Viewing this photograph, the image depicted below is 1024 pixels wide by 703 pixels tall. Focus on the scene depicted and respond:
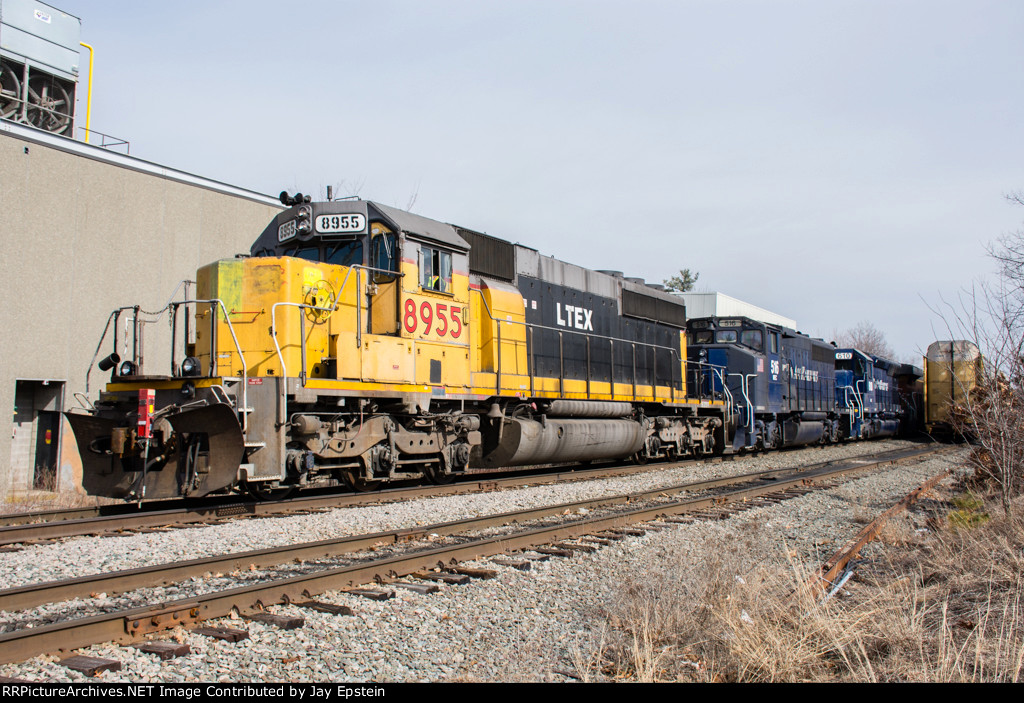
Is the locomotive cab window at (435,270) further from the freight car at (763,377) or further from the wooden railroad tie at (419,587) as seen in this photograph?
the freight car at (763,377)

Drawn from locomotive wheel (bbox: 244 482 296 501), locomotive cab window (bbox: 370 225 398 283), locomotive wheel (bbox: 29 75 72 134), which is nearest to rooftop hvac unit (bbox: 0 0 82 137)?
locomotive wheel (bbox: 29 75 72 134)

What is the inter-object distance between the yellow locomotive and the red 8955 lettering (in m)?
0.02

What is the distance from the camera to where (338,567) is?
518 centimetres

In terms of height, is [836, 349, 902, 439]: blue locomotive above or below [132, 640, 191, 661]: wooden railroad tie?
above

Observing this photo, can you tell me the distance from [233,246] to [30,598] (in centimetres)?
1294

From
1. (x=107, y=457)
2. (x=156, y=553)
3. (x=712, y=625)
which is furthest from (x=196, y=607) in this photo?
(x=107, y=457)

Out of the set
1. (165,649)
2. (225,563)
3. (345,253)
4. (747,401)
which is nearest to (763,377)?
(747,401)

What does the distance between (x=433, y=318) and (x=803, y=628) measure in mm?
6797

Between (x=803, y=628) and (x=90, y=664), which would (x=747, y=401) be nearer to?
(x=803, y=628)

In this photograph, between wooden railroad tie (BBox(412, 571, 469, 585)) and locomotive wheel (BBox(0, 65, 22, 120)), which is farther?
locomotive wheel (BBox(0, 65, 22, 120))

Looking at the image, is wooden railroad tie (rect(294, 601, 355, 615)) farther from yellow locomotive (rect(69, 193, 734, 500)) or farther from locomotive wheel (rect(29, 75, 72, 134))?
locomotive wheel (rect(29, 75, 72, 134))

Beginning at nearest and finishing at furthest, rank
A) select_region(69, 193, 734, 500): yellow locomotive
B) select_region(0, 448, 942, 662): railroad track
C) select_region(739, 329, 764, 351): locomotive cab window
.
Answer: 1. select_region(0, 448, 942, 662): railroad track
2. select_region(69, 193, 734, 500): yellow locomotive
3. select_region(739, 329, 764, 351): locomotive cab window

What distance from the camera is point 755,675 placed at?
338 centimetres

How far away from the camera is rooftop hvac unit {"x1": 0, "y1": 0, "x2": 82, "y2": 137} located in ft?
55.5
